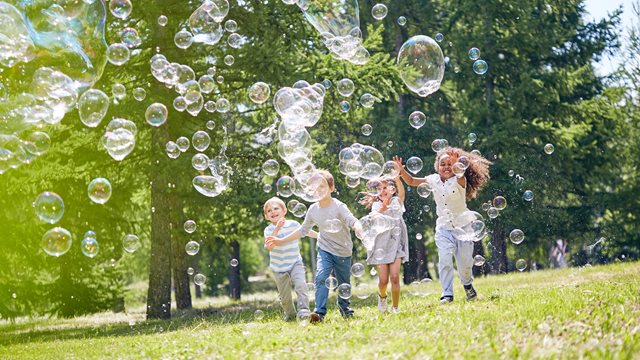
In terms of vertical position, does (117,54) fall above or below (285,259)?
above

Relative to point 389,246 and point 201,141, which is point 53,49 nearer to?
point 201,141

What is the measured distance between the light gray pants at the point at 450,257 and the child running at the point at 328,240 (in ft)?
4.27

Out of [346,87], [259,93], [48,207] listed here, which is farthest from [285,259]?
[346,87]

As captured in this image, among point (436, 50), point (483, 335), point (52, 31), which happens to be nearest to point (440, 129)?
point (436, 50)

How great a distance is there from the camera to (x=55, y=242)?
8312 millimetres

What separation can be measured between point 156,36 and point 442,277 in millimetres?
8465

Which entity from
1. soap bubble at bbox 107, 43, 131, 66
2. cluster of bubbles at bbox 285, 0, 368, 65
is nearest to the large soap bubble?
cluster of bubbles at bbox 285, 0, 368, 65

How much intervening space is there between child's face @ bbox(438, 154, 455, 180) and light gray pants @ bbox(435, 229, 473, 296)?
74cm

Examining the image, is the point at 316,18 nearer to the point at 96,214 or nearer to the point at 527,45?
the point at 96,214

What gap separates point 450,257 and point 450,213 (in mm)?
557

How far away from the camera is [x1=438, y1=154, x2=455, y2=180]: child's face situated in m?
8.91

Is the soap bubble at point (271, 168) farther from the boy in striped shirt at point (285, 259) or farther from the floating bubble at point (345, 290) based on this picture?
the floating bubble at point (345, 290)

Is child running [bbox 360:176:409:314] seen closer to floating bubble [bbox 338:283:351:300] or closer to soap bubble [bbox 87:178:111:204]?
floating bubble [bbox 338:283:351:300]

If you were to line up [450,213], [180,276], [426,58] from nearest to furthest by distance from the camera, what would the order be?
[450,213], [426,58], [180,276]
